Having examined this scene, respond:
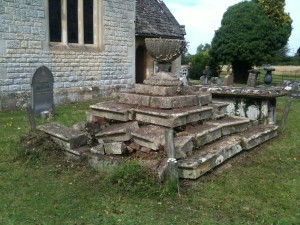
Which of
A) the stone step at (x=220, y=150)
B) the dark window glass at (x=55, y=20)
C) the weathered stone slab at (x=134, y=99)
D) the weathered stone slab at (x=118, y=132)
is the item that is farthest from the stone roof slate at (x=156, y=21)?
the weathered stone slab at (x=118, y=132)

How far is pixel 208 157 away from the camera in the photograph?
207 inches

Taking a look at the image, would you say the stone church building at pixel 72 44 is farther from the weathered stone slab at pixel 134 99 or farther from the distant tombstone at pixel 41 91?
the weathered stone slab at pixel 134 99

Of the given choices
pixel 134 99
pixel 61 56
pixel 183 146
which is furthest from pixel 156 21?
pixel 183 146

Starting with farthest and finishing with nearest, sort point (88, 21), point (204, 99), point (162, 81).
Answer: point (88, 21) < point (204, 99) < point (162, 81)

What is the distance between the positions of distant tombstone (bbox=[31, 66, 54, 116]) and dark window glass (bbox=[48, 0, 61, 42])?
2926 millimetres

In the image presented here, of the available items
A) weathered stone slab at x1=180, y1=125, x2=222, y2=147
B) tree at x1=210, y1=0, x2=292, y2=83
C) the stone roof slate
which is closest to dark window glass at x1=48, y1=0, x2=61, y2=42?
the stone roof slate

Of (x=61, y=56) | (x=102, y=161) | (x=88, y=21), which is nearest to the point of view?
(x=102, y=161)

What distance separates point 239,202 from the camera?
442cm

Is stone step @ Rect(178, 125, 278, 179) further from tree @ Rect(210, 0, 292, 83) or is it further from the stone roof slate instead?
tree @ Rect(210, 0, 292, 83)

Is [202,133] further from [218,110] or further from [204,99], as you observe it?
[218,110]

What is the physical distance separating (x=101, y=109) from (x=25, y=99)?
19.9 feet

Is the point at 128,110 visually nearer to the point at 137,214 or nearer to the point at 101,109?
the point at 101,109

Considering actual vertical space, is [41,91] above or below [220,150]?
above

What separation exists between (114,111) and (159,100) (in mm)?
945
